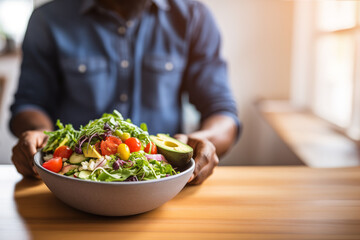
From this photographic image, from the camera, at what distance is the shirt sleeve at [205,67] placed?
5.34 feet

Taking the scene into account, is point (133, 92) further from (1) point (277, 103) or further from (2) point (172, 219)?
(1) point (277, 103)

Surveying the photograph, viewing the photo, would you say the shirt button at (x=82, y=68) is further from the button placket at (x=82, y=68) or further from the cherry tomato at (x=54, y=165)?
the cherry tomato at (x=54, y=165)

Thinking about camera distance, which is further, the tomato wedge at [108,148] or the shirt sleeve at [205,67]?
the shirt sleeve at [205,67]

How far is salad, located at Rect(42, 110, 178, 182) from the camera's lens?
0.68m

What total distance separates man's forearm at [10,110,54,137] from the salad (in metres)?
0.56

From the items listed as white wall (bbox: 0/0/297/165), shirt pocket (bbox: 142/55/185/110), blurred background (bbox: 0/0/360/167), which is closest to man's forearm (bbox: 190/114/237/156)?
shirt pocket (bbox: 142/55/185/110)

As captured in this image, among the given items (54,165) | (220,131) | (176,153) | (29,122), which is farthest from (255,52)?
(54,165)

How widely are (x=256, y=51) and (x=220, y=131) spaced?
5.68 feet

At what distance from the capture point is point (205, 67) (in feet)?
5.55

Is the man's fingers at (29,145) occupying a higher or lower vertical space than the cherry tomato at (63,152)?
lower

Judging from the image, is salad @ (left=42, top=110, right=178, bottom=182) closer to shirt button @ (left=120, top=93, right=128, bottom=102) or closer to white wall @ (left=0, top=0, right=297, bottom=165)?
shirt button @ (left=120, top=93, right=128, bottom=102)

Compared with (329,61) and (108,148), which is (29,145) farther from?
(329,61)

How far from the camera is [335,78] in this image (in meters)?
2.28

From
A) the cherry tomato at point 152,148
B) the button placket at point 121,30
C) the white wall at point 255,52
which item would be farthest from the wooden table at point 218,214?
the white wall at point 255,52
